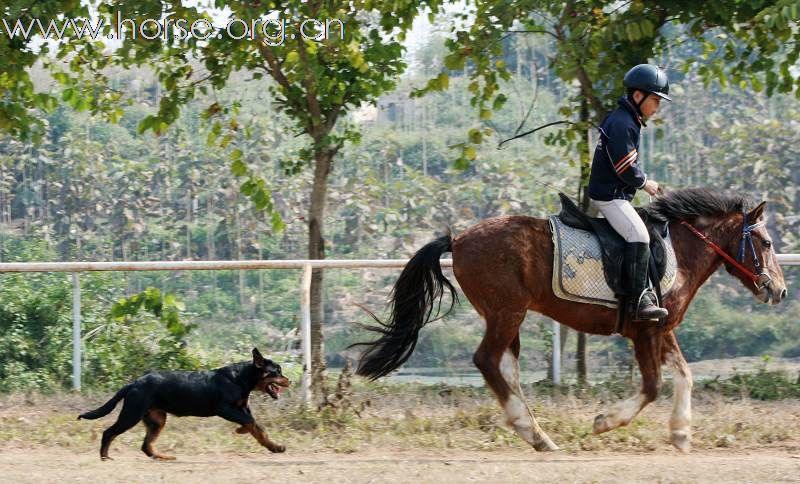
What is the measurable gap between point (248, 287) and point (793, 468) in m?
6.85

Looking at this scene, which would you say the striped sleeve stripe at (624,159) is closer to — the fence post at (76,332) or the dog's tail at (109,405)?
the dog's tail at (109,405)

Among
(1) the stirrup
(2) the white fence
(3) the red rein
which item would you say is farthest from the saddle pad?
(2) the white fence

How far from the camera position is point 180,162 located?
20.4m

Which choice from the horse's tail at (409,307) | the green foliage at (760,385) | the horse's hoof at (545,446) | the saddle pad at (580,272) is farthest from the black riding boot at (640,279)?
the green foliage at (760,385)

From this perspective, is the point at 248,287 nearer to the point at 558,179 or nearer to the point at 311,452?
the point at 311,452

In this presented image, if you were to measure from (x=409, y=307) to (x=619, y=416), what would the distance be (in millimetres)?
1778

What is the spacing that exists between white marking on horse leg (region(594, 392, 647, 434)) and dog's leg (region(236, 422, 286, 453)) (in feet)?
7.57

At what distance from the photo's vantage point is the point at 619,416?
7.89m

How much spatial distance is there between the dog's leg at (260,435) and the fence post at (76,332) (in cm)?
343

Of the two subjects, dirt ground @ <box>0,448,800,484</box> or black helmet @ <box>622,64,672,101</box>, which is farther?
black helmet @ <box>622,64,672,101</box>

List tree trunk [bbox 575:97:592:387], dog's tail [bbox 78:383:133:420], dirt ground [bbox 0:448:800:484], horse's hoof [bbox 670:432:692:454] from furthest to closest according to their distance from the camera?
1. tree trunk [bbox 575:97:592:387]
2. horse's hoof [bbox 670:432:692:454]
3. dog's tail [bbox 78:383:133:420]
4. dirt ground [bbox 0:448:800:484]

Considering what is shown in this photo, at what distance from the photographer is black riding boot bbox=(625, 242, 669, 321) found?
7.77 meters

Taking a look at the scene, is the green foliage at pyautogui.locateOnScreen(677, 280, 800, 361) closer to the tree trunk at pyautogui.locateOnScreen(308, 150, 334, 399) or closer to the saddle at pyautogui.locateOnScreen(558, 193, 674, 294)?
the tree trunk at pyautogui.locateOnScreen(308, 150, 334, 399)

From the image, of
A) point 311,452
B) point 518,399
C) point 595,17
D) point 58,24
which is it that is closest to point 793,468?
point 518,399
